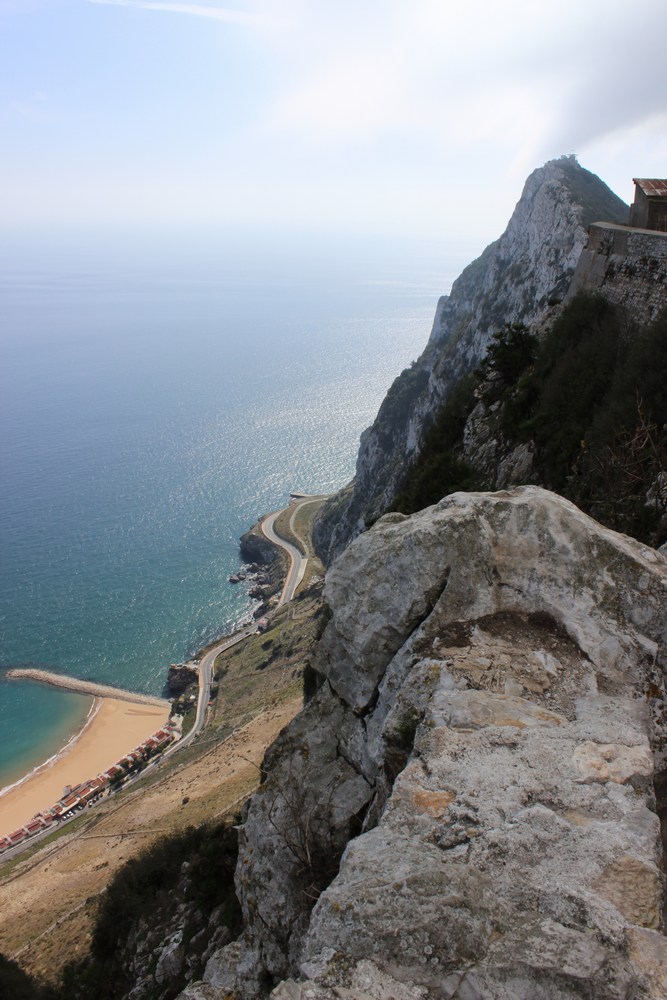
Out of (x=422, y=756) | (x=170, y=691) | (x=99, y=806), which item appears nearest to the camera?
(x=422, y=756)

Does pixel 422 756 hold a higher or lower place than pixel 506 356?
lower

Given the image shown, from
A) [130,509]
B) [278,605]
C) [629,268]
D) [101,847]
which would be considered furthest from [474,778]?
[130,509]

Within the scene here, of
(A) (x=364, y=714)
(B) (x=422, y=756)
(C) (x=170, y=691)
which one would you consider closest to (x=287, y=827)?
(A) (x=364, y=714)

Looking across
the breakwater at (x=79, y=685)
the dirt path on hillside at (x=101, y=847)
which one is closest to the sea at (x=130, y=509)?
the breakwater at (x=79, y=685)

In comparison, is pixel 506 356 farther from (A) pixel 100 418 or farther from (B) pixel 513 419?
(A) pixel 100 418

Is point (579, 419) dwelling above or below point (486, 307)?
below

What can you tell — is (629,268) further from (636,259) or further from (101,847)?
(101,847)
